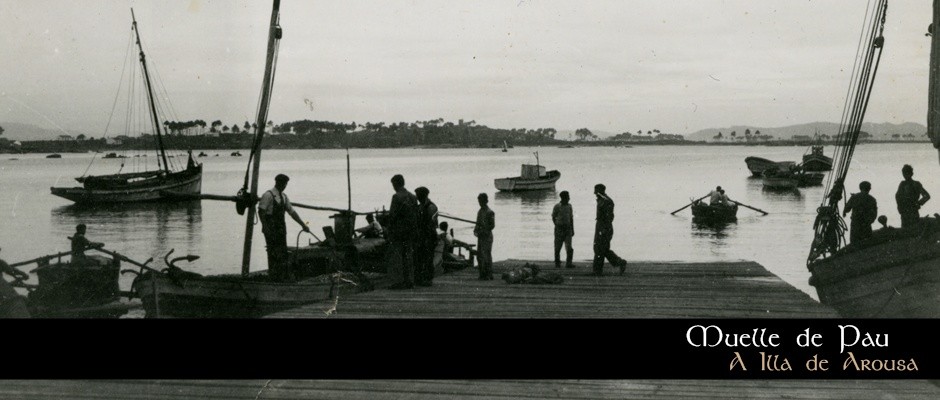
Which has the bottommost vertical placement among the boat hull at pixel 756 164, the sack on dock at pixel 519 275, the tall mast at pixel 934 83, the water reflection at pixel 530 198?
the water reflection at pixel 530 198

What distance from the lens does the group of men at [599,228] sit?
1229cm

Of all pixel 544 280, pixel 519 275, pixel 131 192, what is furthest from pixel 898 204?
pixel 131 192

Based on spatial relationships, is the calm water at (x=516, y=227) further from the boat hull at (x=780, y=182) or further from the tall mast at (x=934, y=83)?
the tall mast at (x=934, y=83)

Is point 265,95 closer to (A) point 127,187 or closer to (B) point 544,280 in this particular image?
(B) point 544,280

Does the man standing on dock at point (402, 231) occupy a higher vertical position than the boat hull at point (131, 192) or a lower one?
higher

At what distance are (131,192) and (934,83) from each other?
56.9 metres

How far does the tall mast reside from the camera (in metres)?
8.69

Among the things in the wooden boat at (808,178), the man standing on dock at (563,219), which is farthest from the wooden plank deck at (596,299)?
the wooden boat at (808,178)

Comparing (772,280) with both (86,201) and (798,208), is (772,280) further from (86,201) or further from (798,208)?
(86,201)

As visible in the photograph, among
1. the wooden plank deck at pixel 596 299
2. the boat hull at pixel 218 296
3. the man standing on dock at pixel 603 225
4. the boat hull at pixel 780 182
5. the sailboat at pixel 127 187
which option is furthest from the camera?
the boat hull at pixel 780 182

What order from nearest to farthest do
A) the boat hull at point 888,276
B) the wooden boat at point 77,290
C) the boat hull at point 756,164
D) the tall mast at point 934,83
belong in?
the tall mast at point 934,83
the boat hull at point 888,276
the wooden boat at point 77,290
the boat hull at point 756,164

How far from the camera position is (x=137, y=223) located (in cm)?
4866

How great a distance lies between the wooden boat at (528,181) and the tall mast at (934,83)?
193 ft

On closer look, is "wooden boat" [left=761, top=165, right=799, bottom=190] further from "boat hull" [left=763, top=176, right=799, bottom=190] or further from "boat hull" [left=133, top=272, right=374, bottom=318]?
"boat hull" [left=133, top=272, right=374, bottom=318]
